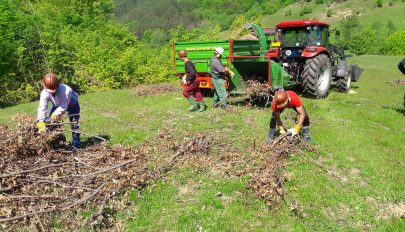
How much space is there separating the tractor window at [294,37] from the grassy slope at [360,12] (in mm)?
74246

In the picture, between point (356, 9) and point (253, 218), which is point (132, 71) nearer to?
point (253, 218)

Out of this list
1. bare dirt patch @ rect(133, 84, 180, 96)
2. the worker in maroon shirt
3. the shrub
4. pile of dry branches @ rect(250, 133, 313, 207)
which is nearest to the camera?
pile of dry branches @ rect(250, 133, 313, 207)

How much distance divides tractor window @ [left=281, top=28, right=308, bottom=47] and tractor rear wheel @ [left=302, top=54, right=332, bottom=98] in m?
0.94

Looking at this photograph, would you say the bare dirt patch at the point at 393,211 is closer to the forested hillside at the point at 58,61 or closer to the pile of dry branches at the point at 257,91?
the pile of dry branches at the point at 257,91

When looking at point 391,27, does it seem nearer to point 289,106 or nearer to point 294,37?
point 294,37

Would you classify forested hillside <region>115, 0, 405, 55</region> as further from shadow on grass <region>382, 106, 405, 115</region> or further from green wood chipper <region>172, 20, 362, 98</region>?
shadow on grass <region>382, 106, 405, 115</region>

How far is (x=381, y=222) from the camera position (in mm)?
4387

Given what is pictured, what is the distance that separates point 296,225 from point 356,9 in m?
100

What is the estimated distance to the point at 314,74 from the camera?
10.4 m

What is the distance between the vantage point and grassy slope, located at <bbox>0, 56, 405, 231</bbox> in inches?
174

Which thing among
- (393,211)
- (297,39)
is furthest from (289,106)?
(297,39)

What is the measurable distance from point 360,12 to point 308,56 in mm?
90238

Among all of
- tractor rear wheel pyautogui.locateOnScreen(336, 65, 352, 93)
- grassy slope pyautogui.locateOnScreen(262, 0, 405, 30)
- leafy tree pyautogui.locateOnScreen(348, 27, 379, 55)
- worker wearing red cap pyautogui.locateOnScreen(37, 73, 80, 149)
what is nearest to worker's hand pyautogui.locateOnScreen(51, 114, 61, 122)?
worker wearing red cap pyautogui.locateOnScreen(37, 73, 80, 149)

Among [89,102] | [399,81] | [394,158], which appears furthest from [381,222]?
[399,81]
